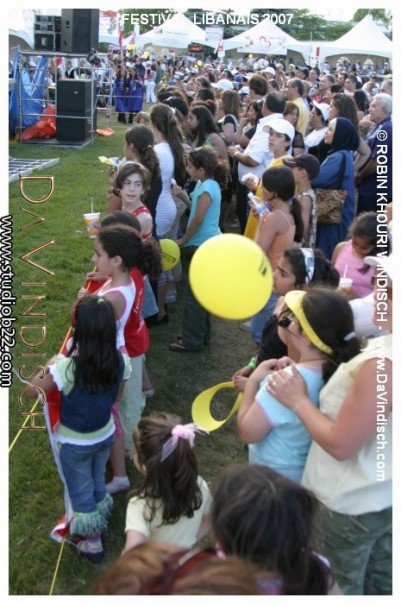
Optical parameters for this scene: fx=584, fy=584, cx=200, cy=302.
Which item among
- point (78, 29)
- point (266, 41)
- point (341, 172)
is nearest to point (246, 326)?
point (341, 172)

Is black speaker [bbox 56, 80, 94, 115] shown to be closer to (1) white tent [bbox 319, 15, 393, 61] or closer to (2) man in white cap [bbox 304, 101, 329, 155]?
(2) man in white cap [bbox 304, 101, 329, 155]

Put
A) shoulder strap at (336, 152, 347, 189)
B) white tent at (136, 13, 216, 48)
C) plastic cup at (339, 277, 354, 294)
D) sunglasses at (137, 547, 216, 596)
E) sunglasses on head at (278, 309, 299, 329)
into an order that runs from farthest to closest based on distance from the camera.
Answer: white tent at (136, 13, 216, 48)
shoulder strap at (336, 152, 347, 189)
plastic cup at (339, 277, 354, 294)
sunglasses on head at (278, 309, 299, 329)
sunglasses at (137, 547, 216, 596)

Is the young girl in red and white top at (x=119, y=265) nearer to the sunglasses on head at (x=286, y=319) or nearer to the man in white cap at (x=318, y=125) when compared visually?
the sunglasses on head at (x=286, y=319)

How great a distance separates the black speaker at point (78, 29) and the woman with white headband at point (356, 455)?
13.0 metres

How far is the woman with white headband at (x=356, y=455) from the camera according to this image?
179cm

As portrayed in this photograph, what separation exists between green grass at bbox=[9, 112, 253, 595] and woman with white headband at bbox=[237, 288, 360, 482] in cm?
109

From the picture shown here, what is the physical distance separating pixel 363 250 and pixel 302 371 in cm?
134

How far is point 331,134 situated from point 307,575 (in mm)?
4435

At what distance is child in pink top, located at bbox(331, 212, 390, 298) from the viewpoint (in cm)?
313

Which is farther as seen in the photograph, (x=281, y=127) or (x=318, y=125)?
(x=318, y=125)

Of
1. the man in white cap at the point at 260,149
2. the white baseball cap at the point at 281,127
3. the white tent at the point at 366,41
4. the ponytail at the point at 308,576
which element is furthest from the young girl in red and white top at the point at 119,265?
the white tent at the point at 366,41

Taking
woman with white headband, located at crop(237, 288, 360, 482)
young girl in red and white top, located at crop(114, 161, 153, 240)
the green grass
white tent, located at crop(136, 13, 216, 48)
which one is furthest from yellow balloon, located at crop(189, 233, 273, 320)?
white tent, located at crop(136, 13, 216, 48)

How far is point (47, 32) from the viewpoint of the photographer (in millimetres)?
13633

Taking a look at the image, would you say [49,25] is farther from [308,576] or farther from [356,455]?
[308,576]
